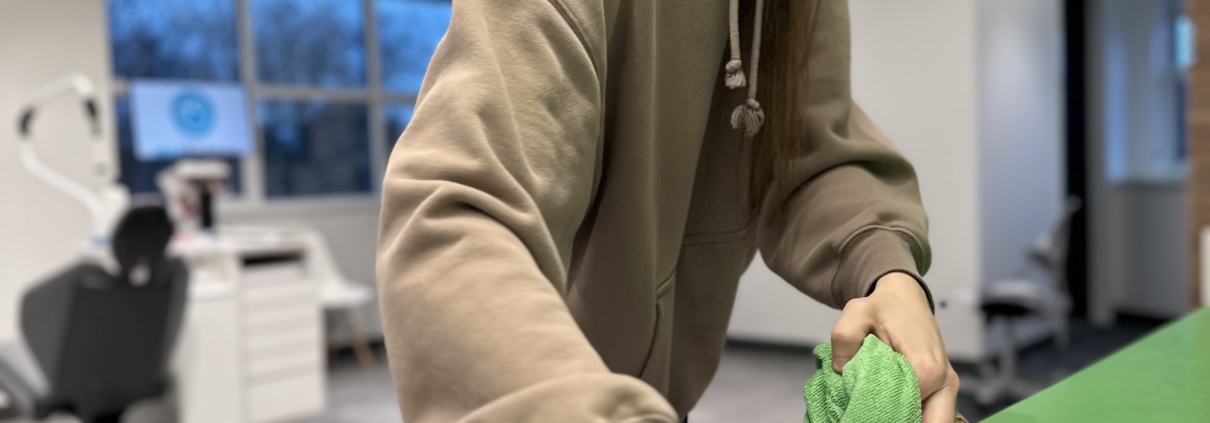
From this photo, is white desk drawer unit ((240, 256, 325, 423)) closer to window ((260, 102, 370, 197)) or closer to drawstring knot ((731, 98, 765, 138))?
window ((260, 102, 370, 197))

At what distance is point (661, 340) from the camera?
622mm

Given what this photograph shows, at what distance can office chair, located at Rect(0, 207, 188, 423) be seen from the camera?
2.13 m

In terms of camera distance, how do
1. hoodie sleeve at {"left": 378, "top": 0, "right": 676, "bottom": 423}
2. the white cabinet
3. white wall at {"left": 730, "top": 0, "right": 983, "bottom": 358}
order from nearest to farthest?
hoodie sleeve at {"left": 378, "top": 0, "right": 676, "bottom": 423} → white wall at {"left": 730, "top": 0, "right": 983, "bottom": 358} → the white cabinet

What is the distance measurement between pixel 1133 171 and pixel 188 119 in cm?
478

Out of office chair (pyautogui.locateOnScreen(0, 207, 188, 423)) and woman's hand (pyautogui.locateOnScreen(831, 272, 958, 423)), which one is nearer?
woman's hand (pyautogui.locateOnScreen(831, 272, 958, 423))

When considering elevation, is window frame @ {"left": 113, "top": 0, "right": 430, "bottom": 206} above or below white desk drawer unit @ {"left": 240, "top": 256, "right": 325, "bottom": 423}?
above

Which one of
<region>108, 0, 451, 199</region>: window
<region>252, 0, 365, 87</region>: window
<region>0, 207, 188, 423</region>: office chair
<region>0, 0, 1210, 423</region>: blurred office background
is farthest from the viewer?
<region>252, 0, 365, 87</region>: window

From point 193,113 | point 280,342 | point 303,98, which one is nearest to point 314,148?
point 303,98

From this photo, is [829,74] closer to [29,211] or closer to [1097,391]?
[1097,391]

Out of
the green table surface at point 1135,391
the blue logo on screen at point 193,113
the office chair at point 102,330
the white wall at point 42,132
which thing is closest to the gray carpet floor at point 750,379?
the white wall at point 42,132

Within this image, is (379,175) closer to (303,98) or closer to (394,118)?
(394,118)

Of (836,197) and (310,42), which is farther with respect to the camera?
(310,42)

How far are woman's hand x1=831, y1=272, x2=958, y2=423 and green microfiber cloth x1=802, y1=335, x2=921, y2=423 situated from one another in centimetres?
1

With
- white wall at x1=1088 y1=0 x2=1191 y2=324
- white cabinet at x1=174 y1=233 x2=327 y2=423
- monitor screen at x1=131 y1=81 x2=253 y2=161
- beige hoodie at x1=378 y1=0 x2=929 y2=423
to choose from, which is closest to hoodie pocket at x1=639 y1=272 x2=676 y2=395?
beige hoodie at x1=378 y1=0 x2=929 y2=423
